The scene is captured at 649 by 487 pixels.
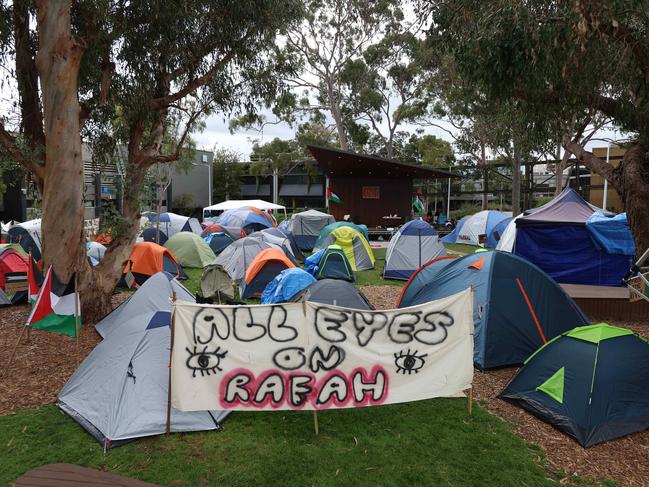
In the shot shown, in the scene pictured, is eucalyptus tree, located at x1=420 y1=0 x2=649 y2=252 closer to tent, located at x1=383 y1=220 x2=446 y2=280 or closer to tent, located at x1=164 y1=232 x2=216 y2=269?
tent, located at x1=383 y1=220 x2=446 y2=280

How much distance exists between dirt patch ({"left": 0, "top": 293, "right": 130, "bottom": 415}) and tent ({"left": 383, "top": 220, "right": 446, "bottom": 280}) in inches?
351

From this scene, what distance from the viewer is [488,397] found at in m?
5.83

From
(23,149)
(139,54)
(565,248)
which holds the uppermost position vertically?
(139,54)

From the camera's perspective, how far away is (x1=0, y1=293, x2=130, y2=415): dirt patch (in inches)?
226

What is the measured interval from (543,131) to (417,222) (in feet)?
17.6

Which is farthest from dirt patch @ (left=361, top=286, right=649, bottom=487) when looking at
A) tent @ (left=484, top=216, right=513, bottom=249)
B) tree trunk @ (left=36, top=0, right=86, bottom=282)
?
tent @ (left=484, top=216, right=513, bottom=249)

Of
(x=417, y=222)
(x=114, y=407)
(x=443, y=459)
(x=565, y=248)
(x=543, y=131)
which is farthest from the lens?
(x=417, y=222)

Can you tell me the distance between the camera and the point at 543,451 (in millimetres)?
4648

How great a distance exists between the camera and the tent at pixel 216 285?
10.7m

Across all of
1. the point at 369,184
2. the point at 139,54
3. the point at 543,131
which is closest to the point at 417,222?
the point at 543,131

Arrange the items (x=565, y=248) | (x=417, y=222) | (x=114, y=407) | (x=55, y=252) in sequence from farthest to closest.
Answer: (x=417, y=222), (x=565, y=248), (x=55, y=252), (x=114, y=407)

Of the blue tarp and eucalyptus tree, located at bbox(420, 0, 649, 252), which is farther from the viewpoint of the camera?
the blue tarp

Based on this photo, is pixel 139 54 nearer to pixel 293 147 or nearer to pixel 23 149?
pixel 23 149

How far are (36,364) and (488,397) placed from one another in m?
6.16
